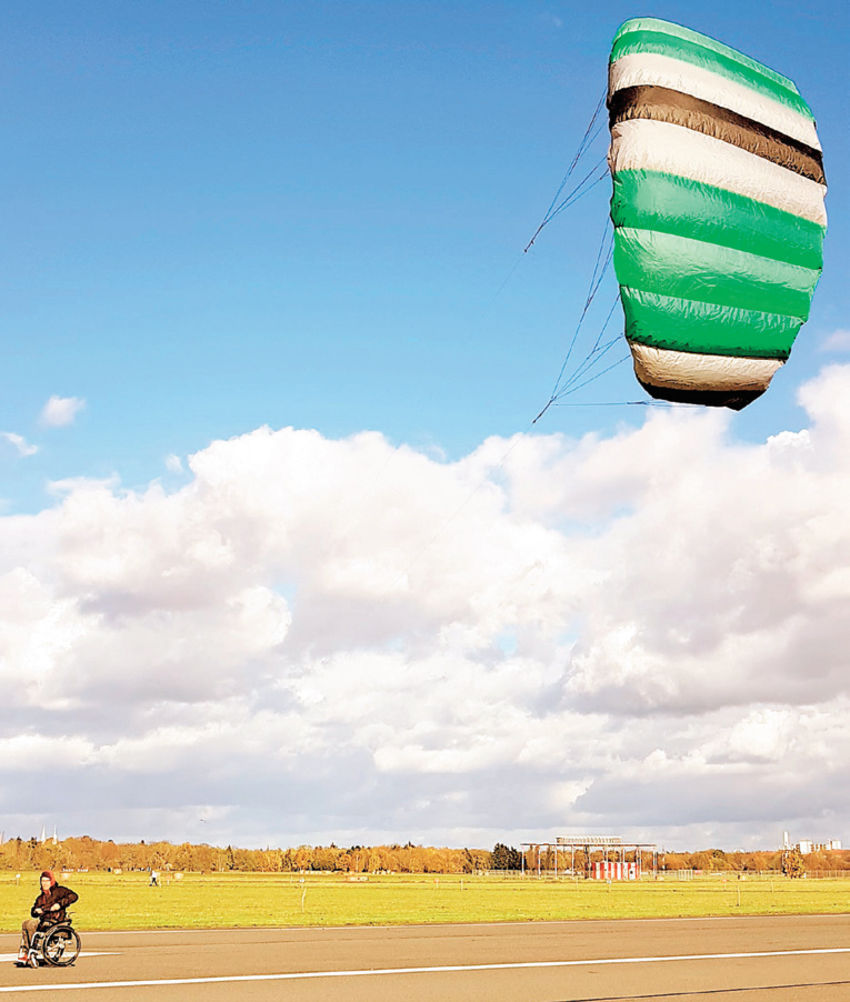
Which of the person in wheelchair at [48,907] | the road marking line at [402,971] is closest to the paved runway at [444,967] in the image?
the road marking line at [402,971]

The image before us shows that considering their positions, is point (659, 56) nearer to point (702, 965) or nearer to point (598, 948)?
point (702, 965)

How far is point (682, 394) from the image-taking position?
491 inches

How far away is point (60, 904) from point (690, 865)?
197637 mm

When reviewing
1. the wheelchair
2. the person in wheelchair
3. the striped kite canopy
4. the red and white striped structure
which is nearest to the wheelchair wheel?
the wheelchair

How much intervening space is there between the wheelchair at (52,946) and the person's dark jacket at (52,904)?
5.3 inches

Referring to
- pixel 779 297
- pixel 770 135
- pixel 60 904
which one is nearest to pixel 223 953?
pixel 60 904

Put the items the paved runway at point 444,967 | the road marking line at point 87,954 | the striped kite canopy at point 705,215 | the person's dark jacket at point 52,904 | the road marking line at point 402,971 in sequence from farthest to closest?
the road marking line at point 87,954
the person's dark jacket at point 52,904
the road marking line at point 402,971
the paved runway at point 444,967
the striped kite canopy at point 705,215

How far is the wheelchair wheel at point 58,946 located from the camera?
55.5 feet

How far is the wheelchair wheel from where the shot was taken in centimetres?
1692

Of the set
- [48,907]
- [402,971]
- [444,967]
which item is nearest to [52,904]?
[48,907]

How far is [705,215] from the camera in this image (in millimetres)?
12273

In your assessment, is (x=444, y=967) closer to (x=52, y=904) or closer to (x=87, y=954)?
(x=52, y=904)

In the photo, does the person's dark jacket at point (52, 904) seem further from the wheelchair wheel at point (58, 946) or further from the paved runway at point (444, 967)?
the paved runway at point (444, 967)

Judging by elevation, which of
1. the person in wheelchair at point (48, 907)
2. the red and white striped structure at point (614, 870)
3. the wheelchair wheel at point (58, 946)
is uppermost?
the person in wheelchair at point (48, 907)
